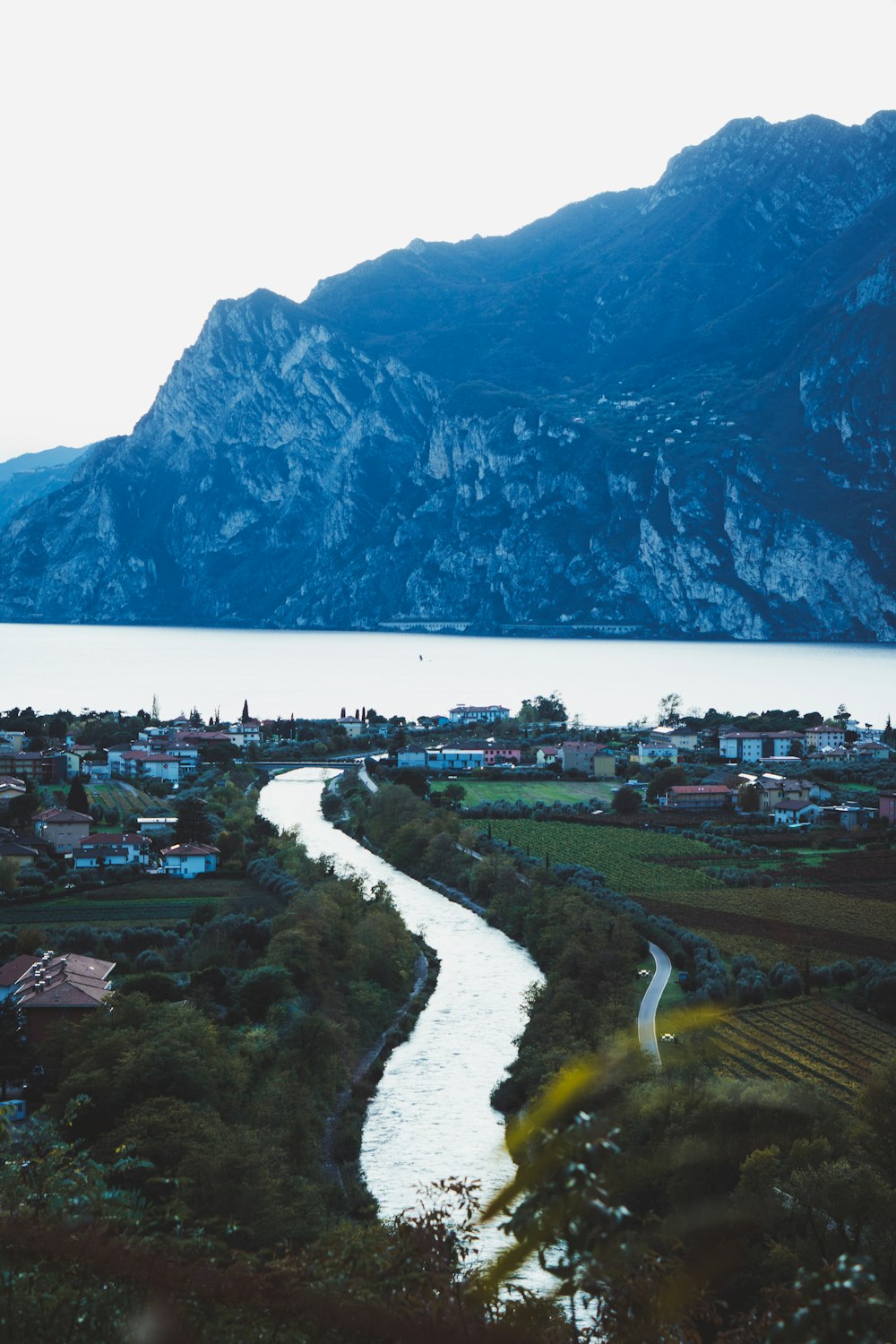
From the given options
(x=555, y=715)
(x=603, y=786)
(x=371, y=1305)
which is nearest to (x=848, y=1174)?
(x=371, y=1305)

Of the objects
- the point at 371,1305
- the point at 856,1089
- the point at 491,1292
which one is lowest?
the point at 856,1089

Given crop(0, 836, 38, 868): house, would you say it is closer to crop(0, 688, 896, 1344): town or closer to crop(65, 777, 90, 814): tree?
crop(0, 688, 896, 1344): town

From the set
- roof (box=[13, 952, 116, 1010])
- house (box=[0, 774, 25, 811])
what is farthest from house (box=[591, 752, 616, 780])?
roof (box=[13, 952, 116, 1010])

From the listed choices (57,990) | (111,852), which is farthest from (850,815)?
(57,990)

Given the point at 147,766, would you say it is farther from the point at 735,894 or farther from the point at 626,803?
the point at 735,894

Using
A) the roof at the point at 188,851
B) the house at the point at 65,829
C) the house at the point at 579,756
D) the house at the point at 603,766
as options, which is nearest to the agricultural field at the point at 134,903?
the roof at the point at 188,851

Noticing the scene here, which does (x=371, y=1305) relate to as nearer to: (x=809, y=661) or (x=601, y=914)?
(x=601, y=914)
